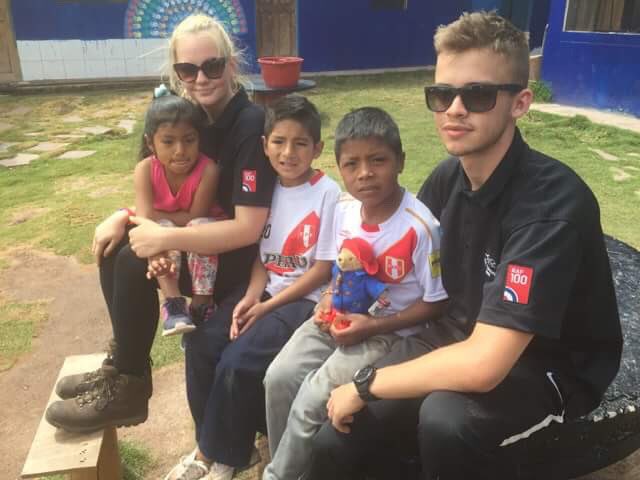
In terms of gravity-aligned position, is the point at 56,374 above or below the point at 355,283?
below

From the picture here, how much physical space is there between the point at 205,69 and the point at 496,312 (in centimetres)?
149

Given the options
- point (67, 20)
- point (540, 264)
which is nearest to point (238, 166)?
point (540, 264)

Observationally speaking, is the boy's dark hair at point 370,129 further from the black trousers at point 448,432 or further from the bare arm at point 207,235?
the black trousers at point 448,432

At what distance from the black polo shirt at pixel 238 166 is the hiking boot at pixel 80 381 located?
47 cm

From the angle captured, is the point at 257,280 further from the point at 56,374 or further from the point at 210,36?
the point at 56,374

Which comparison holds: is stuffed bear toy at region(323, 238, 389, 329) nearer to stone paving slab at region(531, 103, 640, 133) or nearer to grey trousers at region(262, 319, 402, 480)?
grey trousers at region(262, 319, 402, 480)

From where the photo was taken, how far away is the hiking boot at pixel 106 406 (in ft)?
7.21

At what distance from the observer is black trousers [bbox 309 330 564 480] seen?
1.56m

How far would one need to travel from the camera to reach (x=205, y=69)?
2.39 m

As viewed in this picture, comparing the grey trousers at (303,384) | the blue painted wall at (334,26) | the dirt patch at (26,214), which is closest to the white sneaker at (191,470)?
the grey trousers at (303,384)

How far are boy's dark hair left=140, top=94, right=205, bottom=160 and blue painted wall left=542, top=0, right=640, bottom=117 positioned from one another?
26.4 ft

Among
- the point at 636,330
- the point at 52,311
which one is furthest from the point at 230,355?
the point at 52,311

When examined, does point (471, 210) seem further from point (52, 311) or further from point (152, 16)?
point (152, 16)

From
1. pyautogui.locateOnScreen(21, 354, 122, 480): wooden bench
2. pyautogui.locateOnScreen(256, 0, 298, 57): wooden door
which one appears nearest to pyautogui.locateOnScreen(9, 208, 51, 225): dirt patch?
pyautogui.locateOnScreen(21, 354, 122, 480): wooden bench
